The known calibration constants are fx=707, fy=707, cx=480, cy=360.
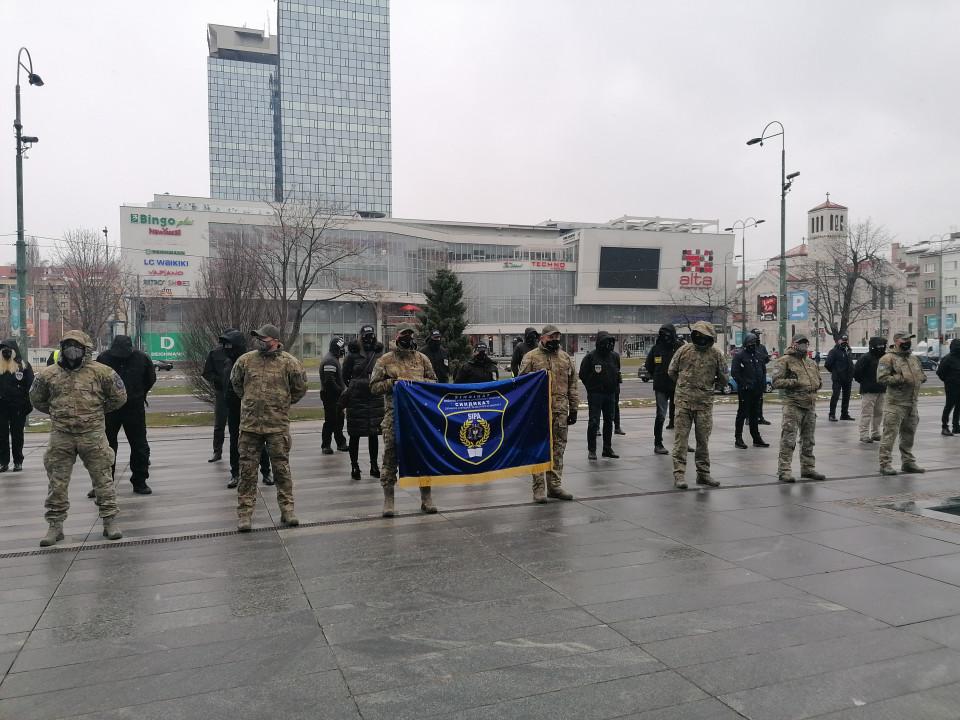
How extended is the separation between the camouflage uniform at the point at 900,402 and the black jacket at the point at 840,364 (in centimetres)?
595

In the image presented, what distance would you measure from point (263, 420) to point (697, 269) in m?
94.2

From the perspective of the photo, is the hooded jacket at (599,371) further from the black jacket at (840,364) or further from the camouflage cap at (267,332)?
the black jacket at (840,364)

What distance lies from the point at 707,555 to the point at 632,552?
1.98 feet

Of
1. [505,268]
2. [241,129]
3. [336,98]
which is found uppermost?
[336,98]

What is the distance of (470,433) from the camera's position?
25.6 ft

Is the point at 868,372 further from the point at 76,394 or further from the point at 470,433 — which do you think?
the point at 76,394

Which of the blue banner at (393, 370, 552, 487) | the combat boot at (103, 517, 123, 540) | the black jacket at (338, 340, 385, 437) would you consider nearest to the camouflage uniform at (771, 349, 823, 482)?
the blue banner at (393, 370, 552, 487)

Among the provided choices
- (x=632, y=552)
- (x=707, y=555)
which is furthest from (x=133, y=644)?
(x=707, y=555)

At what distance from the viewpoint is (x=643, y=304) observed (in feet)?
309

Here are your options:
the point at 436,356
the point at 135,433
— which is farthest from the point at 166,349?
the point at 436,356

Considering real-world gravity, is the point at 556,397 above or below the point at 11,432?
above

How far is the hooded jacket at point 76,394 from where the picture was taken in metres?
6.57

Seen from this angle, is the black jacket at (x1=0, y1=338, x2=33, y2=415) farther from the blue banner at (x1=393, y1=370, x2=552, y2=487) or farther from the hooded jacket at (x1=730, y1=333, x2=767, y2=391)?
the hooded jacket at (x1=730, y1=333, x2=767, y2=391)

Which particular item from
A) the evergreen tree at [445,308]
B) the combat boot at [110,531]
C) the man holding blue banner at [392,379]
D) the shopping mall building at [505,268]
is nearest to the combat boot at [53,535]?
the combat boot at [110,531]
